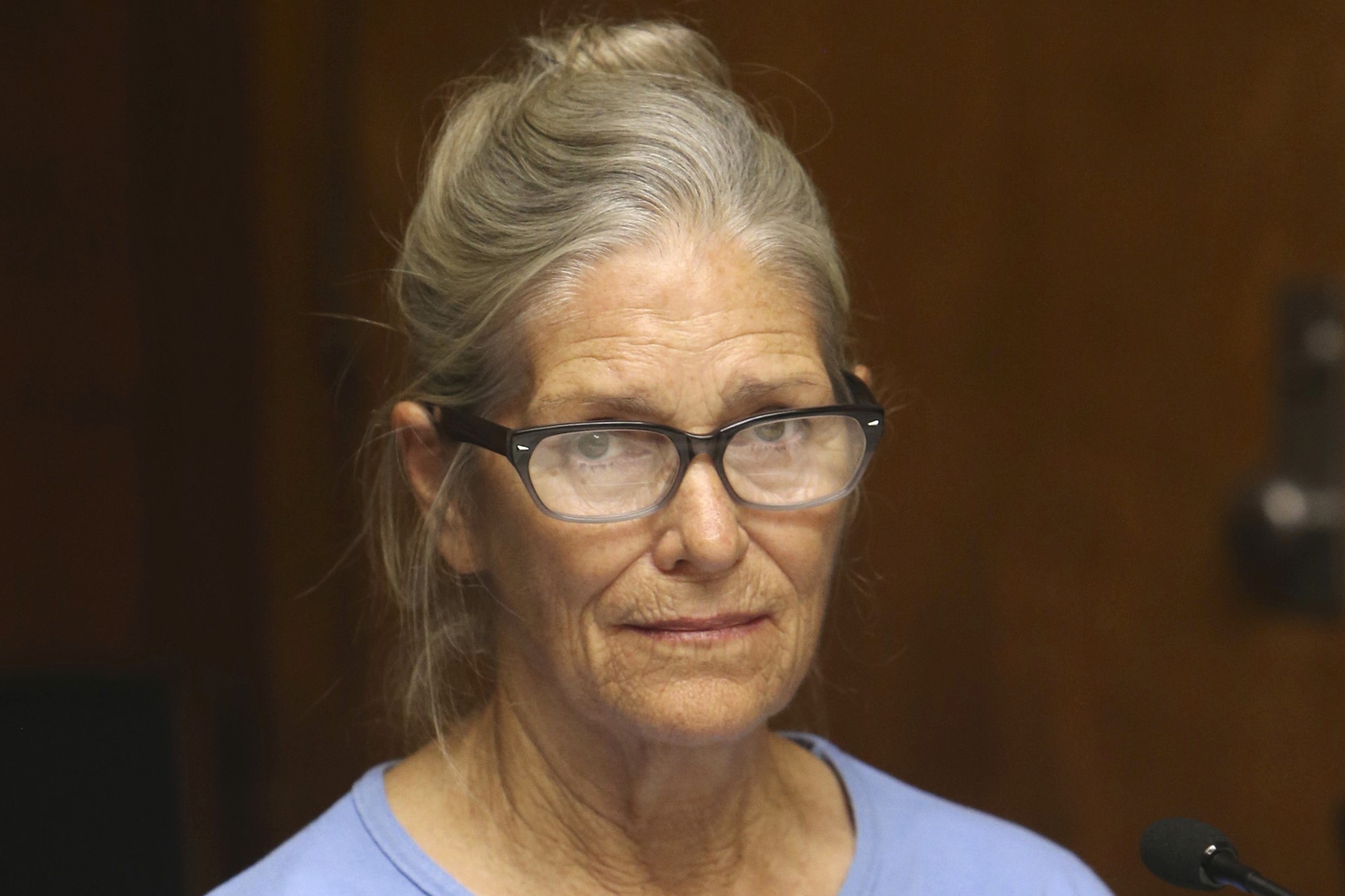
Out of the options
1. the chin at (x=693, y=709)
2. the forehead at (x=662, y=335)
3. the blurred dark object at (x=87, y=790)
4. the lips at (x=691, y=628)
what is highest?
the forehead at (x=662, y=335)

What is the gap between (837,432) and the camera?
129 cm

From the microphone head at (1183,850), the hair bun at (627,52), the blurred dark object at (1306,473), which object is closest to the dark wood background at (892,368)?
the blurred dark object at (1306,473)

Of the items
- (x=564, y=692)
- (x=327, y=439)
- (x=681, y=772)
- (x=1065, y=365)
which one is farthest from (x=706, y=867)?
(x=327, y=439)

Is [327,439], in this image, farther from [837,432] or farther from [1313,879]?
[1313,879]

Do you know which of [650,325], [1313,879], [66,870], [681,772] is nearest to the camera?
[650,325]

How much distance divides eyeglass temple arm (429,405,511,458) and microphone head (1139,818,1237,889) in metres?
0.55

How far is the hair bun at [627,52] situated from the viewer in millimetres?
1399

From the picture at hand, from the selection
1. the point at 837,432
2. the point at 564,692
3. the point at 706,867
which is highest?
the point at 837,432

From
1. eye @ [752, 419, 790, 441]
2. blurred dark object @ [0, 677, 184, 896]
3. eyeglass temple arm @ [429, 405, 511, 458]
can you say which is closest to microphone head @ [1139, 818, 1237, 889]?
eye @ [752, 419, 790, 441]

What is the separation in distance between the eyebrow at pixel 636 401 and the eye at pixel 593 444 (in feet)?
0.07

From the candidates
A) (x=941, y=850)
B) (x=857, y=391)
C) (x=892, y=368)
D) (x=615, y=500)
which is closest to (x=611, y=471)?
(x=615, y=500)

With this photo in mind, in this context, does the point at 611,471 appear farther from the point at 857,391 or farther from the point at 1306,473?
the point at 1306,473

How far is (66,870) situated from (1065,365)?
132 cm

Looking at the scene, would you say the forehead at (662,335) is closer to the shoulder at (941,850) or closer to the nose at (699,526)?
the nose at (699,526)
